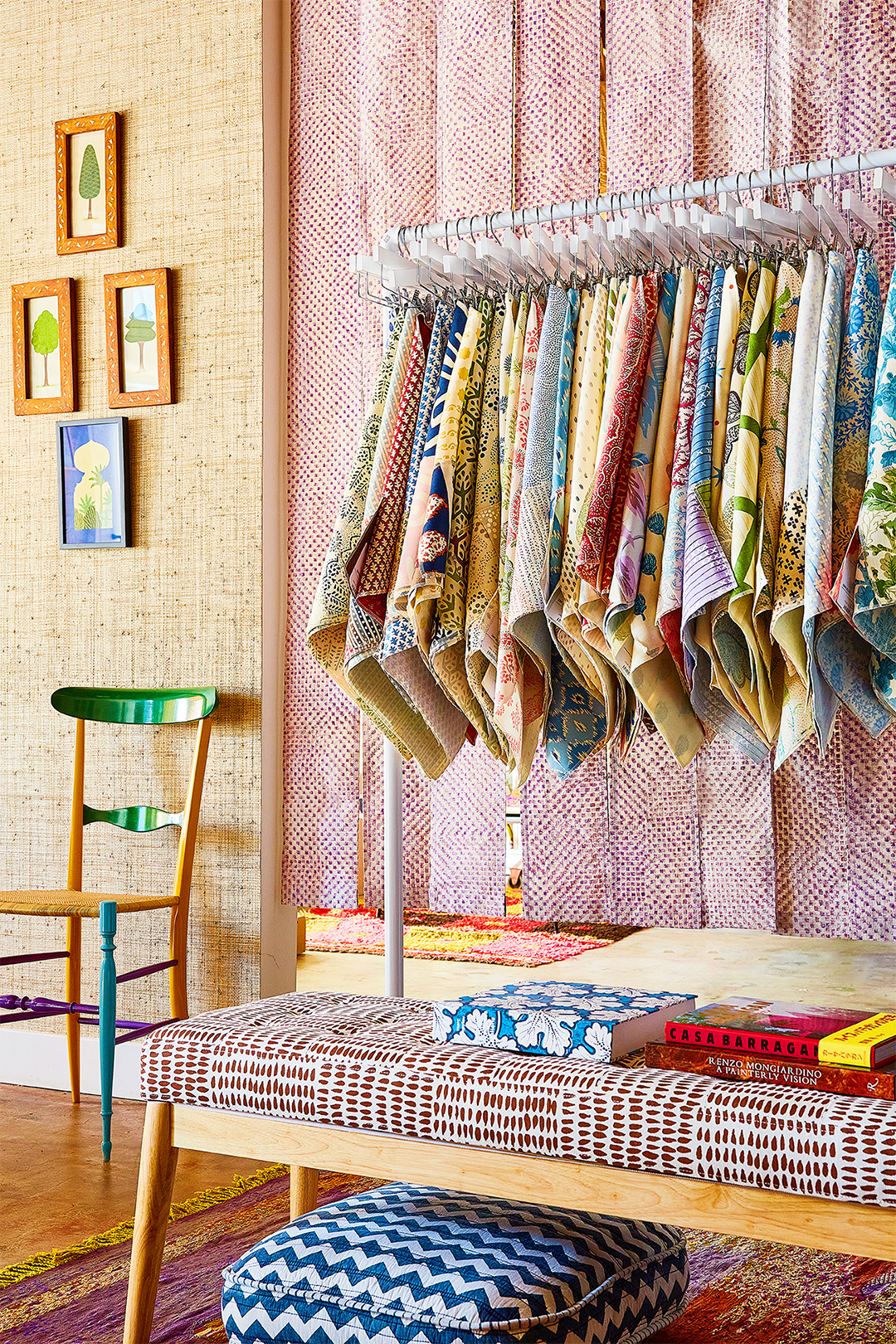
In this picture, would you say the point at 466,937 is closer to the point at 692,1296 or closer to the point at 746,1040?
the point at 692,1296

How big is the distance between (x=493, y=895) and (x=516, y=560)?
0.94 meters

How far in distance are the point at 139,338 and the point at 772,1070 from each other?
2401 millimetres

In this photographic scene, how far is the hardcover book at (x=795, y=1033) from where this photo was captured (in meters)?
1.32

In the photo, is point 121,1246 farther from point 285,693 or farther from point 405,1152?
A: point 285,693

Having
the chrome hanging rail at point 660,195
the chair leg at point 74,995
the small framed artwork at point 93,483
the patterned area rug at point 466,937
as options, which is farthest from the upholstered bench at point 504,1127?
the patterned area rug at point 466,937

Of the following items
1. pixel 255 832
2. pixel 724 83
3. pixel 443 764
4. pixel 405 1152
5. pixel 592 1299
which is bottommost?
pixel 592 1299

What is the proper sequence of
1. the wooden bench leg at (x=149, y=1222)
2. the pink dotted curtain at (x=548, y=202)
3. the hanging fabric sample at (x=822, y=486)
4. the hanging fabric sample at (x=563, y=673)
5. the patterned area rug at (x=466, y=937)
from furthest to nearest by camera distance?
the patterned area rug at (x=466, y=937)
the pink dotted curtain at (x=548, y=202)
the hanging fabric sample at (x=563, y=673)
the hanging fabric sample at (x=822, y=486)
the wooden bench leg at (x=149, y=1222)

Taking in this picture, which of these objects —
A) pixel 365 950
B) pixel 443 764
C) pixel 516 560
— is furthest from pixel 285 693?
pixel 365 950

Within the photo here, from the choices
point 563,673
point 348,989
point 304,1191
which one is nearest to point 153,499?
point 563,673

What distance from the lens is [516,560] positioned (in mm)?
1946

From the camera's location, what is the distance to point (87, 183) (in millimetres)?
3230

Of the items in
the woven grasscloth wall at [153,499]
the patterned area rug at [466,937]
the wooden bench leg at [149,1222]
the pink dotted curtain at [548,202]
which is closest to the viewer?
the wooden bench leg at [149,1222]

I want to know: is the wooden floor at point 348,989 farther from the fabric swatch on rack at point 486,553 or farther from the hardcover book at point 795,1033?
the hardcover book at point 795,1033

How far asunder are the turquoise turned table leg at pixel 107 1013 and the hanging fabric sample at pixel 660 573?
4.09 ft
